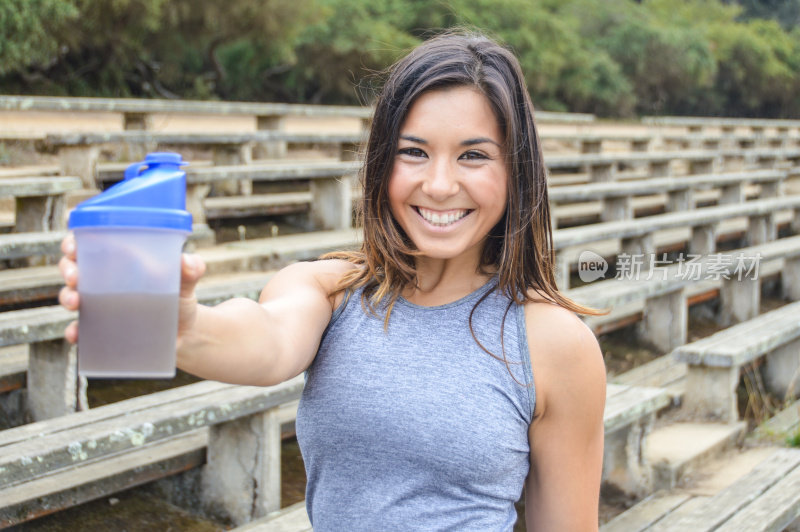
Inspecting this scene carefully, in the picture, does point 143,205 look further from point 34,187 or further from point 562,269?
point 562,269

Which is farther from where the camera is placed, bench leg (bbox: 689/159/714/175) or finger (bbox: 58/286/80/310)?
bench leg (bbox: 689/159/714/175)

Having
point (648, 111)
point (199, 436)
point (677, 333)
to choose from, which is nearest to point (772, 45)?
point (648, 111)

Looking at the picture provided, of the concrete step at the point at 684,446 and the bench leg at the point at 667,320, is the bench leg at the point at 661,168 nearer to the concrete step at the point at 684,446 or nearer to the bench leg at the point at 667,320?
the bench leg at the point at 667,320

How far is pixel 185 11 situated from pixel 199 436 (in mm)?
9693

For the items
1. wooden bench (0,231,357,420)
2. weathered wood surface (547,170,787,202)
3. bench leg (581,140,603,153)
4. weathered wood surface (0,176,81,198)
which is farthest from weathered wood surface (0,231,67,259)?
bench leg (581,140,603,153)

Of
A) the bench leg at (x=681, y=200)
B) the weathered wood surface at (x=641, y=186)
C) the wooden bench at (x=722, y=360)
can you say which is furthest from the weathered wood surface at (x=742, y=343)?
the bench leg at (x=681, y=200)

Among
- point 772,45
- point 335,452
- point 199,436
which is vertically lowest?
point 199,436

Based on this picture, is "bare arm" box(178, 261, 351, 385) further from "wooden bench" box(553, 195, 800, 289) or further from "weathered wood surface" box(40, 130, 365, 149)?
"wooden bench" box(553, 195, 800, 289)

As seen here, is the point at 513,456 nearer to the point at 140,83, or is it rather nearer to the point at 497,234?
the point at 497,234

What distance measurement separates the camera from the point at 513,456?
4.03ft

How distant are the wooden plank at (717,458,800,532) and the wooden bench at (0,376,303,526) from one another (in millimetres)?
1128

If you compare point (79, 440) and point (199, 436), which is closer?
point (79, 440)

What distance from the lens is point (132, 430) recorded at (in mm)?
1919

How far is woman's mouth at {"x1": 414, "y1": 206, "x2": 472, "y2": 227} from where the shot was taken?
4.14 ft
